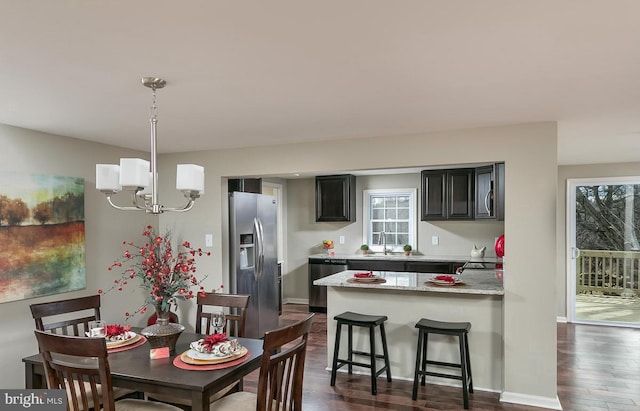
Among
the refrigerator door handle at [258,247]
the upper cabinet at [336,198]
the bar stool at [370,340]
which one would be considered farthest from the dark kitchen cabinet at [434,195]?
the bar stool at [370,340]

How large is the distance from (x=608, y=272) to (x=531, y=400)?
3596 mm

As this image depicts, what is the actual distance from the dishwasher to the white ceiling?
11.4ft

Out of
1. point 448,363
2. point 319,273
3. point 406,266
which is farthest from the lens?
point 319,273

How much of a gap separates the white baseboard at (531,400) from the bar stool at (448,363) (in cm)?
30

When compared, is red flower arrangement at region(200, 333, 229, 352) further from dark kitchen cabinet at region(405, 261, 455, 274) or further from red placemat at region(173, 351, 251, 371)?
dark kitchen cabinet at region(405, 261, 455, 274)

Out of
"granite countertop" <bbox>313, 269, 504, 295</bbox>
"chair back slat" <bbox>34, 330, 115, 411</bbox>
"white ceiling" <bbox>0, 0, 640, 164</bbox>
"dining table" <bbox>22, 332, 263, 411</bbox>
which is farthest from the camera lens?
"granite countertop" <bbox>313, 269, 504, 295</bbox>

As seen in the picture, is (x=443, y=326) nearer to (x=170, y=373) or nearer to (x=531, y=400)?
(x=531, y=400)

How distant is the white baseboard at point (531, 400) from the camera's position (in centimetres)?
339

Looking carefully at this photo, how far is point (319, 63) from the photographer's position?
2100 millimetres

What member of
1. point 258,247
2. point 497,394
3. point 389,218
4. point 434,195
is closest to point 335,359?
point 497,394

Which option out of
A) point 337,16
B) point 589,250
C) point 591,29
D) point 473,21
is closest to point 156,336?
point 337,16

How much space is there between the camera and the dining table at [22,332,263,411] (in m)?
2.10

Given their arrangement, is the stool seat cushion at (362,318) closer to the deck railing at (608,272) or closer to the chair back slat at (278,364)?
the chair back slat at (278,364)

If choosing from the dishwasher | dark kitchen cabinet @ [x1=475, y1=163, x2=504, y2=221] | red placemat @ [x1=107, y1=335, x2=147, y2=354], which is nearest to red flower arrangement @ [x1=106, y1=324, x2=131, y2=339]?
red placemat @ [x1=107, y1=335, x2=147, y2=354]
